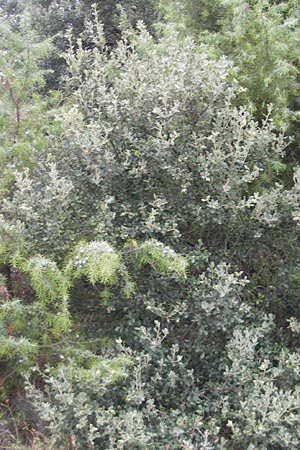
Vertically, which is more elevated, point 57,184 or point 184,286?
point 57,184

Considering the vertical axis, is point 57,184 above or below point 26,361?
above

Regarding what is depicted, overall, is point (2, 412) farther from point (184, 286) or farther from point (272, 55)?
point (272, 55)

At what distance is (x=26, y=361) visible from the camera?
2871 millimetres

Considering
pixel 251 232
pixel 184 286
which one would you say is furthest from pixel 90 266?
pixel 251 232

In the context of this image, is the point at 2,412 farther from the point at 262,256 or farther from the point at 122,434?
the point at 262,256

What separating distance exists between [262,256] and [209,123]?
97 centimetres

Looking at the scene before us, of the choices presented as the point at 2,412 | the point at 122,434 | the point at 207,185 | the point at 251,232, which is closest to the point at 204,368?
the point at 122,434

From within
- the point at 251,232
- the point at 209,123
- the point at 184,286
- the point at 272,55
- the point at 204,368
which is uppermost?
the point at 272,55

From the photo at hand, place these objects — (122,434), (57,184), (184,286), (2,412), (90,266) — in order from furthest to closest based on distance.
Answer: (2,412) < (184,286) < (57,184) < (90,266) < (122,434)

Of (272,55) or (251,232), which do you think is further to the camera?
(272,55)

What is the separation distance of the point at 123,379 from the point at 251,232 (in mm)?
1239

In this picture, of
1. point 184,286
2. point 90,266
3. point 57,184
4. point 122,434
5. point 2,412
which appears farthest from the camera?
point 2,412

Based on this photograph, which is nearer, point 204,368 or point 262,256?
point 204,368

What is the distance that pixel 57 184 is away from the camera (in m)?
2.77
